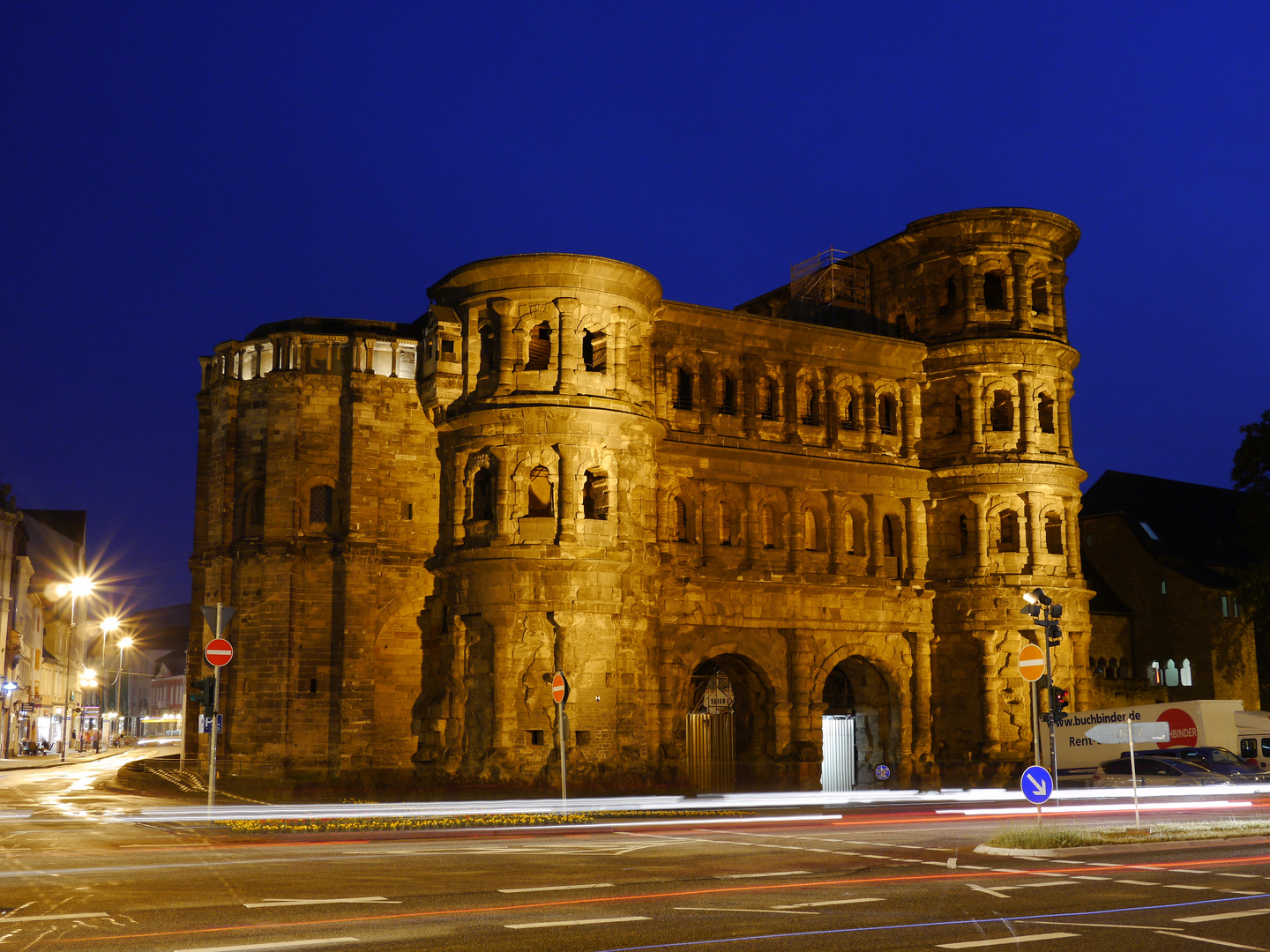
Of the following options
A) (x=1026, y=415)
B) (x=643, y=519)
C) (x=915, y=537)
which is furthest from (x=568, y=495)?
(x=1026, y=415)

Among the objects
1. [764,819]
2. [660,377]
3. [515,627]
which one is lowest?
[764,819]

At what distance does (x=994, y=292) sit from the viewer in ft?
154

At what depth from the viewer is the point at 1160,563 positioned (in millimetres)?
61188

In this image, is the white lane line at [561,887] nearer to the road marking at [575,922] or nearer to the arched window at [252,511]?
the road marking at [575,922]

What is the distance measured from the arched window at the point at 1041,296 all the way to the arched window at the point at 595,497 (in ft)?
61.3

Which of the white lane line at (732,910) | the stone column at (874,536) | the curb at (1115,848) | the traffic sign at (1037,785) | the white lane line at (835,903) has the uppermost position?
the stone column at (874,536)

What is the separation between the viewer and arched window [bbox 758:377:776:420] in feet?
142

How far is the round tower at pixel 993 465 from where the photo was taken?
44.2 m

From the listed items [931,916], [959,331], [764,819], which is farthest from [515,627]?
[931,916]

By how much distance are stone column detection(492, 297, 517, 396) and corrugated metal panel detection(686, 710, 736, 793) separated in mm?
12160

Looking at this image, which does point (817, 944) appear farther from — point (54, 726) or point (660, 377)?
point (54, 726)

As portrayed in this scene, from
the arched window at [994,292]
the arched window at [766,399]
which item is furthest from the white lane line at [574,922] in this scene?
the arched window at [994,292]

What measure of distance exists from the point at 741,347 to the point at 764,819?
19.8m

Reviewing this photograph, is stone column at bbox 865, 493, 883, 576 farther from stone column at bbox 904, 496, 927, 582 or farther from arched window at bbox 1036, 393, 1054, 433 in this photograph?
arched window at bbox 1036, 393, 1054, 433
